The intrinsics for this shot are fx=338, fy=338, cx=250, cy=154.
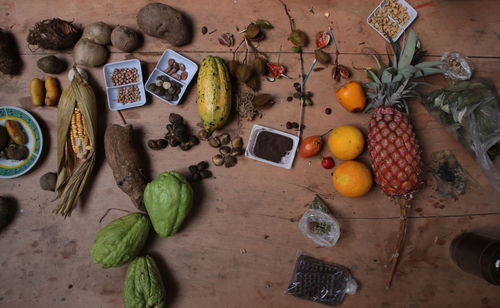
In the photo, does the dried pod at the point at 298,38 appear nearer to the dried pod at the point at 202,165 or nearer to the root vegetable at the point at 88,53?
the dried pod at the point at 202,165

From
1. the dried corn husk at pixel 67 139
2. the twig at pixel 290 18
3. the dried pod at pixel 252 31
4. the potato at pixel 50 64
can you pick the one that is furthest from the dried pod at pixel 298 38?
the potato at pixel 50 64

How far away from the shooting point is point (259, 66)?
1.31m

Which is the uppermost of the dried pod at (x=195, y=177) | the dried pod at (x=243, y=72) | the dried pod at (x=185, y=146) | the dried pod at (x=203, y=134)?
the dried pod at (x=243, y=72)

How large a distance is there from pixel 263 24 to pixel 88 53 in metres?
0.69

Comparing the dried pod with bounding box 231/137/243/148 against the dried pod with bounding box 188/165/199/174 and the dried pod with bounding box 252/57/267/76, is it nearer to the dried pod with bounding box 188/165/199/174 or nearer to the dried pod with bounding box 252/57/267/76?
the dried pod with bounding box 188/165/199/174

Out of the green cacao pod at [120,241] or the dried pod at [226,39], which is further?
the dried pod at [226,39]

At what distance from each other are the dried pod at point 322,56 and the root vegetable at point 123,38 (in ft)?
2.35

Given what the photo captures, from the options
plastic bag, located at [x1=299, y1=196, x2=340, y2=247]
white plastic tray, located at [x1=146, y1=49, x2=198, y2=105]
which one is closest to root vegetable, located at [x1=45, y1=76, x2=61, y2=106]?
white plastic tray, located at [x1=146, y1=49, x2=198, y2=105]

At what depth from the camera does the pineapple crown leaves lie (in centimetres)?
122

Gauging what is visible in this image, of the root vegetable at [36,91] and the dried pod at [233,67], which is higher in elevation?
the dried pod at [233,67]

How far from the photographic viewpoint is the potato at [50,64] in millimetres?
1303

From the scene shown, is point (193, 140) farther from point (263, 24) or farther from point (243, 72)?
point (263, 24)

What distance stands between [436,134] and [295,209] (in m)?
0.64

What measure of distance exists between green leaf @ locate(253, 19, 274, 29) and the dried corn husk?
2.30 ft
